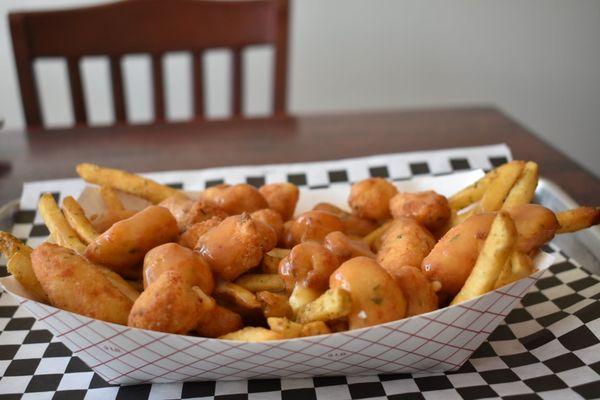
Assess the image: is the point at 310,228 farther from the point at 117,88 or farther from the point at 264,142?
the point at 117,88

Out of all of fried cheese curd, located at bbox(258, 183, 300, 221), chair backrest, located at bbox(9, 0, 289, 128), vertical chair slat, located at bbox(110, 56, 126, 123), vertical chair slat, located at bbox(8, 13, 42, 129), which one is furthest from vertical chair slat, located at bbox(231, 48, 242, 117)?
fried cheese curd, located at bbox(258, 183, 300, 221)

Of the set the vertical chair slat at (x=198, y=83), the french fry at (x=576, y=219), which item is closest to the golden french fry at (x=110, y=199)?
the french fry at (x=576, y=219)

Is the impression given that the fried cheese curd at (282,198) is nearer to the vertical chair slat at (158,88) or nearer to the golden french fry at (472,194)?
the golden french fry at (472,194)

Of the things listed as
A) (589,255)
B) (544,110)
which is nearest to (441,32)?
(544,110)

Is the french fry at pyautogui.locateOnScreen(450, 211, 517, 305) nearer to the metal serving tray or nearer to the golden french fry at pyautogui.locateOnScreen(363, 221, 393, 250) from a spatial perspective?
the golden french fry at pyautogui.locateOnScreen(363, 221, 393, 250)

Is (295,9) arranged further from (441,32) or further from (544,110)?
(544,110)

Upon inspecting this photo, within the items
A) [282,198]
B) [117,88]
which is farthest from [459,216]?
[117,88]
